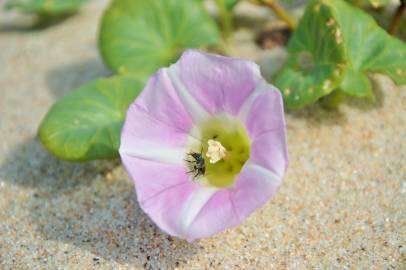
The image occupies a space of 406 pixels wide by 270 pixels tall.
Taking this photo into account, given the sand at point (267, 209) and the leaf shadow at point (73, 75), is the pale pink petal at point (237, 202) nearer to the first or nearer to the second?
the sand at point (267, 209)

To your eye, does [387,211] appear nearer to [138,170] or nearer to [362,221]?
[362,221]

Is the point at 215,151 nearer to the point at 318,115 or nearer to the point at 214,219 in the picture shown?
the point at 214,219

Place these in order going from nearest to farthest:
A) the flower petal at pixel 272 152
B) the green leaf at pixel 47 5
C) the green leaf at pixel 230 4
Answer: the flower petal at pixel 272 152
the green leaf at pixel 230 4
the green leaf at pixel 47 5

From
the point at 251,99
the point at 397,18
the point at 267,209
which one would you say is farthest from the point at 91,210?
the point at 397,18

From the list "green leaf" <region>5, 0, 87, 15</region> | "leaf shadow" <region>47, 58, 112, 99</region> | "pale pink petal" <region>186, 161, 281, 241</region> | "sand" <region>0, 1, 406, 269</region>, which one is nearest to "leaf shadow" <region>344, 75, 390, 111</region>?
"sand" <region>0, 1, 406, 269</region>

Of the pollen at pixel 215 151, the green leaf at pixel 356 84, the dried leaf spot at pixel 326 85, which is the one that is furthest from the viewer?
the green leaf at pixel 356 84

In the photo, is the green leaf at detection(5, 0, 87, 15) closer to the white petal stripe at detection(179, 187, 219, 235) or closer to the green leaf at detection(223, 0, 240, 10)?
the green leaf at detection(223, 0, 240, 10)

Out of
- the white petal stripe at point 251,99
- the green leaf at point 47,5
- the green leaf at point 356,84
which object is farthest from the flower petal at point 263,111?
the green leaf at point 47,5

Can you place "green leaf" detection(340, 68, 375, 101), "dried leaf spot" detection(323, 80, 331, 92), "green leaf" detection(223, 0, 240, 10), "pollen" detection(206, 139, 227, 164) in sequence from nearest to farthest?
"pollen" detection(206, 139, 227, 164) < "dried leaf spot" detection(323, 80, 331, 92) < "green leaf" detection(340, 68, 375, 101) < "green leaf" detection(223, 0, 240, 10)
